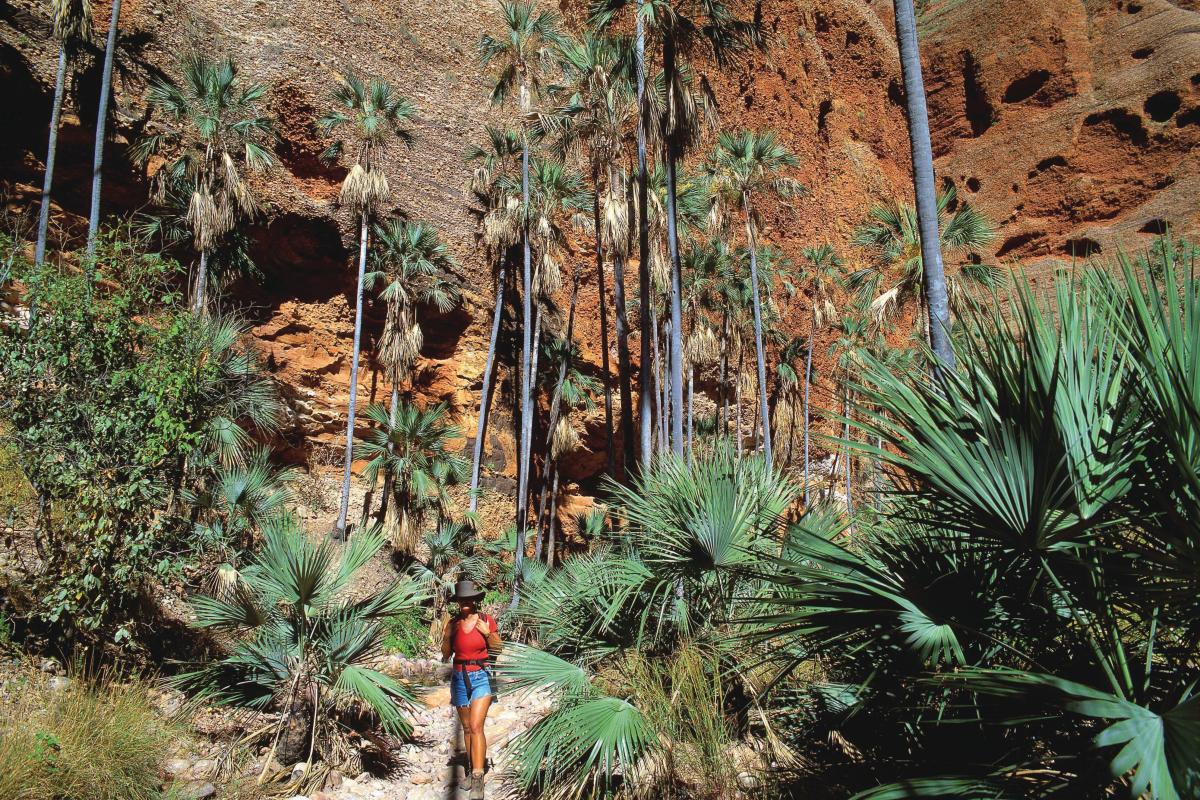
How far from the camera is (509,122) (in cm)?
3103

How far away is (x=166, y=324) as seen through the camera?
26.7ft

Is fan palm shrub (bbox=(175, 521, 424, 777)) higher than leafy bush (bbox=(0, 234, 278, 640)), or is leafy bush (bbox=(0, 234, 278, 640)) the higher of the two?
leafy bush (bbox=(0, 234, 278, 640))

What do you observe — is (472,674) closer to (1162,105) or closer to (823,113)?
(823,113)

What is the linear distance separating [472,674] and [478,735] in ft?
1.66

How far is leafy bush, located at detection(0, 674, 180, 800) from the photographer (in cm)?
487

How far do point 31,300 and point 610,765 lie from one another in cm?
759

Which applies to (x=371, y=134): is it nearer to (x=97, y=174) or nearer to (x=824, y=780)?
(x=97, y=174)

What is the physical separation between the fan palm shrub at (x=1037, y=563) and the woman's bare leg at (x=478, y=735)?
3.23 metres

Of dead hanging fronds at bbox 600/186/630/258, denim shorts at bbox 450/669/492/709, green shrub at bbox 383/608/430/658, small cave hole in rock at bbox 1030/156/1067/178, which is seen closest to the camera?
denim shorts at bbox 450/669/492/709

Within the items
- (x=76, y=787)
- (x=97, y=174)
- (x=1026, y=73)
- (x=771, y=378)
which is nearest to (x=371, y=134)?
(x=97, y=174)

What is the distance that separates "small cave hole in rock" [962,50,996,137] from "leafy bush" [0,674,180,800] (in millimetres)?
57287

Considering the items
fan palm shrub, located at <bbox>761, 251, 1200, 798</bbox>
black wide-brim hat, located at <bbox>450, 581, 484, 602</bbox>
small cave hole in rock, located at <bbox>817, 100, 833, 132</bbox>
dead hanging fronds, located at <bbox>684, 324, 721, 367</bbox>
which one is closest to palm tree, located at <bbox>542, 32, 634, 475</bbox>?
dead hanging fronds, located at <bbox>684, 324, 721, 367</bbox>

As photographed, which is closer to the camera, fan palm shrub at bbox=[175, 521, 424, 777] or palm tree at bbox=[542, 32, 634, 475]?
fan palm shrub at bbox=[175, 521, 424, 777]

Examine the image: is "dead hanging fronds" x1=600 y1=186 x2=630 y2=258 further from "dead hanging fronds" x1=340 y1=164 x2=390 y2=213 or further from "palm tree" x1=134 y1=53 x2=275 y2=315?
"palm tree" x1=134 y1=53 x2=275 y2=315
